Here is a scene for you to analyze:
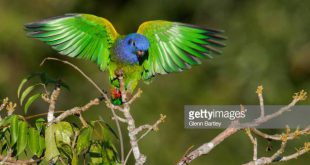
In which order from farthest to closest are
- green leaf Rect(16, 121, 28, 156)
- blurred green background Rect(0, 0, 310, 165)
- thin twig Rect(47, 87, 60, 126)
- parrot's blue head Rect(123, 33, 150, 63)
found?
blurred green background Rect(0, 0, 310, 165), parrot's blue head Rect(123, 33, 150, 63), thin twig Rect(47, 87, 60, 126), green leaf Rect(16, 121, 28, 156)

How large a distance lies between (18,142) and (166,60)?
2.29ft

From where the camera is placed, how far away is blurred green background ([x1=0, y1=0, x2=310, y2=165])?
5.98 meters

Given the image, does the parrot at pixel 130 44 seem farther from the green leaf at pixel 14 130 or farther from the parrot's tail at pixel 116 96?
the green leaf at pixel 14 130

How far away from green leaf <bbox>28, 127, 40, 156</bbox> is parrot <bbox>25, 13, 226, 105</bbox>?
16.7 inches

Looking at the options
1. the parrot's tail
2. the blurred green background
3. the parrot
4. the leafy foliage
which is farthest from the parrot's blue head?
the blurred green background

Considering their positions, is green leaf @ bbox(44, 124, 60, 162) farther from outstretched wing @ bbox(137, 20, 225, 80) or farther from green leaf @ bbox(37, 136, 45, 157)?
outstretched wing @ bbox(137, 20, 225, 80)

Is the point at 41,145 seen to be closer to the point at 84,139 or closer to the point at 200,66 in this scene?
the point at 84,139

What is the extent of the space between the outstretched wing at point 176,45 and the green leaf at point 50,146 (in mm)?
557

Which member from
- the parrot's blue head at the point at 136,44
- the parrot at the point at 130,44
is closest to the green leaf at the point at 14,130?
the parrot at the point at 130,44

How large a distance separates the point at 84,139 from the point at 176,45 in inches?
25.9

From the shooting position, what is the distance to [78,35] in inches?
106

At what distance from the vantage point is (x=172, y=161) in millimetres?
6316

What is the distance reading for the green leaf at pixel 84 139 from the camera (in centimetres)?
215

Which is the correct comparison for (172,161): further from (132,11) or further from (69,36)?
(69,36)
